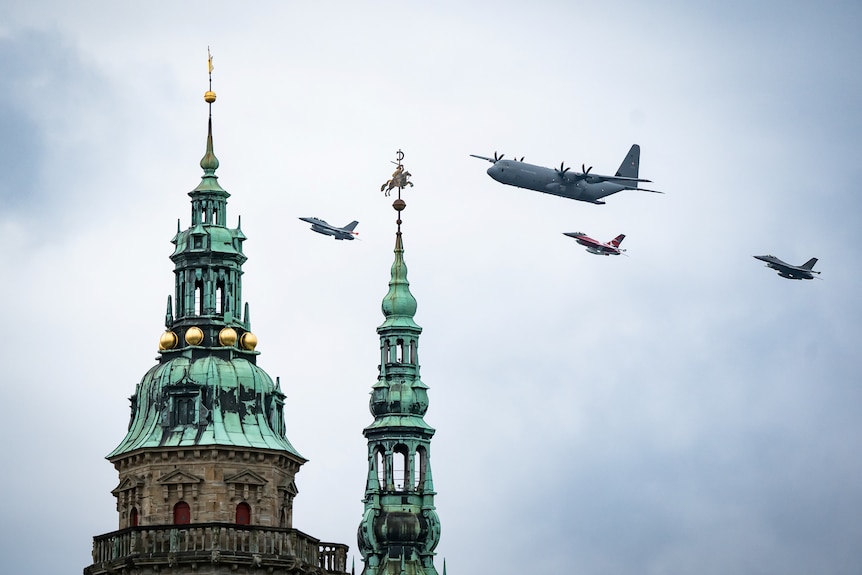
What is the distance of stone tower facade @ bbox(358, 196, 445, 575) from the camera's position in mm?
188875

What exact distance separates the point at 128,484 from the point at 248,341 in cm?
1043

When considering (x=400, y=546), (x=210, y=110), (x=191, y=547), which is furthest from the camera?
(x=400, y=546)

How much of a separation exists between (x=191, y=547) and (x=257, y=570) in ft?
12.2

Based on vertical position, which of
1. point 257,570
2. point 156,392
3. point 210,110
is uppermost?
point 210,110

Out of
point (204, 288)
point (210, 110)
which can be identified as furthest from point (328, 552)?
point (210, 110)

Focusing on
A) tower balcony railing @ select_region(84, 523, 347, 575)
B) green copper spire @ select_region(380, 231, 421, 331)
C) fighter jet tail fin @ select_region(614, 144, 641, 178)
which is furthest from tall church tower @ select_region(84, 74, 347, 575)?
fighter jet tail fin @ select_region(614, 144, 641, 178)

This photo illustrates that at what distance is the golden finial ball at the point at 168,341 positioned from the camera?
167 metres

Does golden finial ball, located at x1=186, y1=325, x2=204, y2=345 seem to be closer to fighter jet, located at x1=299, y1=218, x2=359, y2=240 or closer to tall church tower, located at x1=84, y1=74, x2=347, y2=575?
tall church tower, located at x1=84, y1=74, x2=347, y2=575

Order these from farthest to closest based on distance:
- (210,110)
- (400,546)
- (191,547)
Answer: (400,546)
(210,110)
(191,547)

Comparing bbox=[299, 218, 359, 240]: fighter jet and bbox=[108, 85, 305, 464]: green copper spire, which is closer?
bbox=[108, 85, 305, 464]: green copper spire

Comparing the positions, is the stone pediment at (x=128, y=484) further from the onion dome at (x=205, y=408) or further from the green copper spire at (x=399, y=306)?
the green copper spire at (x=399, y=306)

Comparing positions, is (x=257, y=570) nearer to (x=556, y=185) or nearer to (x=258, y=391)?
(x=258, y=391)

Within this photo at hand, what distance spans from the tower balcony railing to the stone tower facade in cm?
2580

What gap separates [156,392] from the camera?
165375 millimetres
